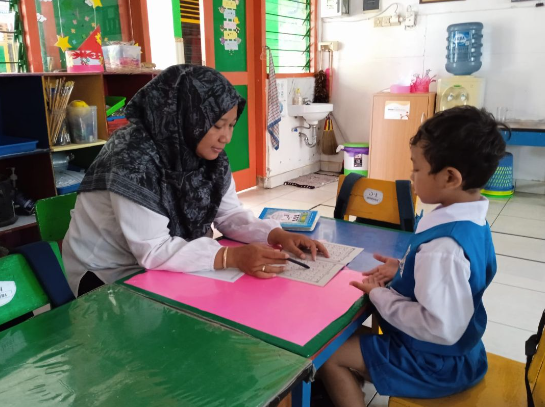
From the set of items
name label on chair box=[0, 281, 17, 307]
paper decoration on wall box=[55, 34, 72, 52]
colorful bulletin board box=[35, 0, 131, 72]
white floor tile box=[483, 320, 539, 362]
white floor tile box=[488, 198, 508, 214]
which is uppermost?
colorful bulletin board box=[35, 0, 131, 72]

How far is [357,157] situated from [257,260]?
159 inches

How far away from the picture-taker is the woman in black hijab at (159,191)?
4.26ft

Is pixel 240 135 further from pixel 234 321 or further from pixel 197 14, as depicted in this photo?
pixel 234 321

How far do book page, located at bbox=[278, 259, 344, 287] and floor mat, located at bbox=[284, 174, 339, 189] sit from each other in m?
3.59

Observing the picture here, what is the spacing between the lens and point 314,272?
126 cm

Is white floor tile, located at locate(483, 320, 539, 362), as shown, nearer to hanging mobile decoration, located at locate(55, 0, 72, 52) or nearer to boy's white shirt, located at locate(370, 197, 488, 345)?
boy's white shirt, located at locate(370, 197, 488, 345)

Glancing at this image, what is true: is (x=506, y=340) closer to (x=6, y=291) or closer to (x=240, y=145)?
(x=6, y=291)

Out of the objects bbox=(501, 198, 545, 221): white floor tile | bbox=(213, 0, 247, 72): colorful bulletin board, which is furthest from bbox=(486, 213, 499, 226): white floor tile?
bbox=(213, 0, 247, 72): colorful bulletin board

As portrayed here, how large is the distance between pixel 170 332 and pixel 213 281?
0.28m

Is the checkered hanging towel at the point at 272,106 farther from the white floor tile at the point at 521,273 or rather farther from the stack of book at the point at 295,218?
the stack of book at the point at 295,218

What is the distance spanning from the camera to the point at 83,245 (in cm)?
145

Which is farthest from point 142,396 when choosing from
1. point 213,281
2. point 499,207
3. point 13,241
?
point 499,207

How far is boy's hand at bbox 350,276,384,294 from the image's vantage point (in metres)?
1.12

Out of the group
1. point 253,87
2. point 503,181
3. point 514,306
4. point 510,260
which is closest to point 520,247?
point 510,260
